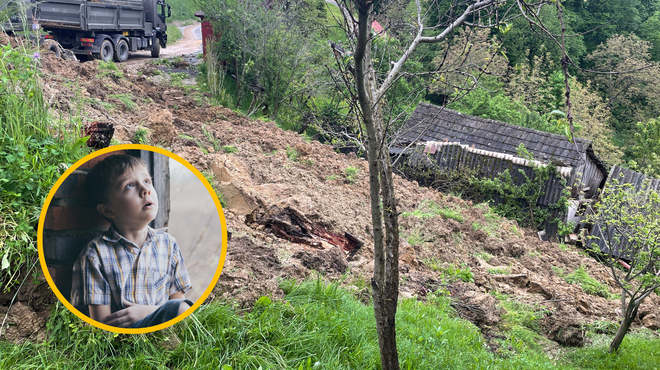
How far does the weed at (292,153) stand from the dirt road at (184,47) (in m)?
10.9

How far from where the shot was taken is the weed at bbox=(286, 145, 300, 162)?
9.98 m

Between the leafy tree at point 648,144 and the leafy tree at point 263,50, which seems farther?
the leafy tree at point 648,144

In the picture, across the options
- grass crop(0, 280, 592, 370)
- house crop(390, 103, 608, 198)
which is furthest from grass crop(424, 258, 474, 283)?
house crop(390, 103, 608, 198)

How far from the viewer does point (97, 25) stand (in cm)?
1434

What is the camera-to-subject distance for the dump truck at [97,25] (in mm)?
13266

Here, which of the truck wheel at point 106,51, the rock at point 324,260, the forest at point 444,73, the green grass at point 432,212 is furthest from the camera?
the truck wheel at point 106,51

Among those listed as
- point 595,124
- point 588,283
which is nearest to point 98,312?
point 588,283

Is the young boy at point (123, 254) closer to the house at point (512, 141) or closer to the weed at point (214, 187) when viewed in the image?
the weed at point (214, 187)

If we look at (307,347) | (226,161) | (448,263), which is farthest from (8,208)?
(448,263)

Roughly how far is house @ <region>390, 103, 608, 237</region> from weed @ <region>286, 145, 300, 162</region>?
391cm

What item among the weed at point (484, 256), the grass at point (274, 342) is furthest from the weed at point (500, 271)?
the grass at point (274, 342)

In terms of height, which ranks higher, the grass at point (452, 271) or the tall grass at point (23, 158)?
the tall grass at point (23, 158)

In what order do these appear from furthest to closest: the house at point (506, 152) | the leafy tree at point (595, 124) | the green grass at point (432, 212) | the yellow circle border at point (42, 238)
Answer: the leafy tree at point (595, 124)
the house at point (506, 152)
the green grass at point (432, 212)
the yellow circle border at point (42, 238)

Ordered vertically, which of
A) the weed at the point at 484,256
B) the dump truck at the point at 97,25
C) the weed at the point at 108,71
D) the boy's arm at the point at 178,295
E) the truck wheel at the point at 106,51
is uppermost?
the dump truck at the point at 97,25
